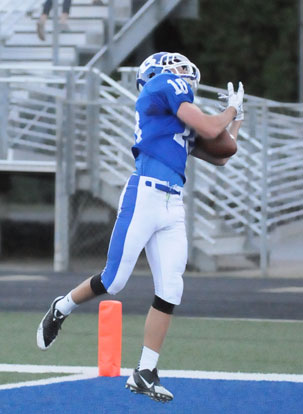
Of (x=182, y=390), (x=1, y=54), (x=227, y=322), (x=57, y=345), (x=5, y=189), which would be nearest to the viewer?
(x=182, y=390)

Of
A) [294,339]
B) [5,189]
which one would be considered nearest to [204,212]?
[5,189]

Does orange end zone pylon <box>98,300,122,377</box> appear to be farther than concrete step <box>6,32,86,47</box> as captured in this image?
No

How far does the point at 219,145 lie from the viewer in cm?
721

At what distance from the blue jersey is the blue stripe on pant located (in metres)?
0.21

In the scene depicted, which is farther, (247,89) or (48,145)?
(247,89)

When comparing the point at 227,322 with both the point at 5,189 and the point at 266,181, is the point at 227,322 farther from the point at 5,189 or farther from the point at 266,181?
the point at 5,189

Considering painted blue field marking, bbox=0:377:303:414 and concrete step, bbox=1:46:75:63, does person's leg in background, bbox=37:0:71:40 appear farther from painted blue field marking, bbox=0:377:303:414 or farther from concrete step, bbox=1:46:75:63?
painted blue field marking, bbox=0:377:303:414

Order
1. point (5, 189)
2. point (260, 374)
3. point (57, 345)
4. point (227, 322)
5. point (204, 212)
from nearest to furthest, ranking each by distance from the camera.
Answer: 1. point (260, 374)
2. point (57, 345)
3. point (227, 322)
4. point (204, 212)
5. point (5, 189)

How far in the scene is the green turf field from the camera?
8312 millimetres

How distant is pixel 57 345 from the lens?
29.9 ft

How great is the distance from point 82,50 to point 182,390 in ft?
40.4

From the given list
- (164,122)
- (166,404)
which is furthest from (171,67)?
(166,404)

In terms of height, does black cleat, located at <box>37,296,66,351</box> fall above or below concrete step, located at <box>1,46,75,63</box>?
below

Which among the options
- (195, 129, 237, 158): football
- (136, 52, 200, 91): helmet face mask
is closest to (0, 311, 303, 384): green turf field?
(195, 129, 237, 158): football
